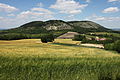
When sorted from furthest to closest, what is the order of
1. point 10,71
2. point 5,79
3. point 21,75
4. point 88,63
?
point 88,63 → point 10,71 → point 21,75 → point 5,79

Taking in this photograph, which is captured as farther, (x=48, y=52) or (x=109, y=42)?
(x=109, y=42)

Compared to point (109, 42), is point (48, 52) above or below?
above

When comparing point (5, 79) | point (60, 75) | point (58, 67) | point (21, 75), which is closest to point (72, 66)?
point (58, 67)

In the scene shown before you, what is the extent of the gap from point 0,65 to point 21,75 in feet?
5.25

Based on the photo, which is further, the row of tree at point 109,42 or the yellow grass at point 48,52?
the row of tree at point 109,42

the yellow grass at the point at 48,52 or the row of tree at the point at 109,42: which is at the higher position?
the yellow grass at the point at 48,52

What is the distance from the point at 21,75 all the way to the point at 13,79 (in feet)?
1.73

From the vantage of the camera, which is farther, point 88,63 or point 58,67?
point 88,63

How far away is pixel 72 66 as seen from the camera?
334 inches

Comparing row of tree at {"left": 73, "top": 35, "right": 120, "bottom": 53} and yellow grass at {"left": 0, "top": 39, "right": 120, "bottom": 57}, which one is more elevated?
yellow grass at {"left": 0, "top": 39, "right": 120, "bottom": 57}

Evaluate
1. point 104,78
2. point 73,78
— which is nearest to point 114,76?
point 104,78

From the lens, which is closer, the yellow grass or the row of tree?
the yellow grass

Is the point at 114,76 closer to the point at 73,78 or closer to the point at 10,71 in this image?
the point at 73,78

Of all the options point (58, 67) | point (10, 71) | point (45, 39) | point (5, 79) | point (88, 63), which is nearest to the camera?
point (5, 79)
